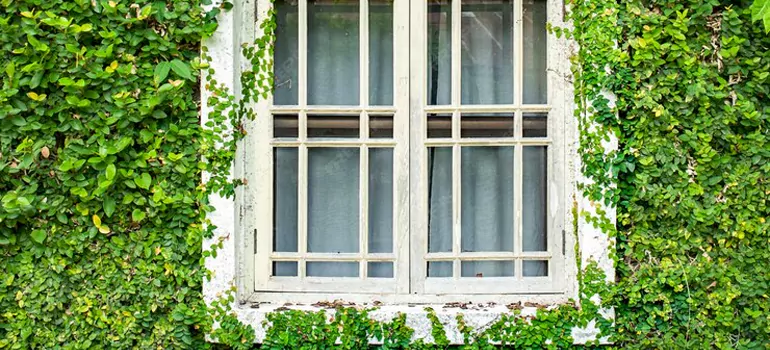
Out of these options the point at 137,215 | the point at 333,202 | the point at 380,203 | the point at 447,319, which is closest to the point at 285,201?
the point at 333,202

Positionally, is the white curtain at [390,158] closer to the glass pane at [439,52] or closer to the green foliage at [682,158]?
the glass pane at [439,52]

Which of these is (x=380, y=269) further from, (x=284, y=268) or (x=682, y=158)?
(x=682, y=158)

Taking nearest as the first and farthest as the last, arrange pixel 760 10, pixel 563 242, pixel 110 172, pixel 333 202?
pixel 760 10 → pixel 110 172 → pixel 563 242 → pixel 333 202

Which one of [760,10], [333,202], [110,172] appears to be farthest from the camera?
[333,202]

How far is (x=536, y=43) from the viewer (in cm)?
324

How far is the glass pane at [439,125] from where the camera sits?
127 inches

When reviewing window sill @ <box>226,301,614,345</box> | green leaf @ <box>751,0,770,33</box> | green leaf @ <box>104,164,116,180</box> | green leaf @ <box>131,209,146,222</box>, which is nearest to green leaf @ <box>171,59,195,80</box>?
green leaf @ <box>104,164,116,180</box>

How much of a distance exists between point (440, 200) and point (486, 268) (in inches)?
16.9

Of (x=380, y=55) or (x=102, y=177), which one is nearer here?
(x=102, y=177)

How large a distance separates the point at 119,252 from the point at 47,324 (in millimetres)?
518

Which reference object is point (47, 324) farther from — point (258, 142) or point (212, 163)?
point (258, 142)

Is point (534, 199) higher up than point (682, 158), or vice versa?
point (682, 158)

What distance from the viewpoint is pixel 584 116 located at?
3.03 meters

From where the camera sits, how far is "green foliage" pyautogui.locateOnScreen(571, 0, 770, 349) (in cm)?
297
